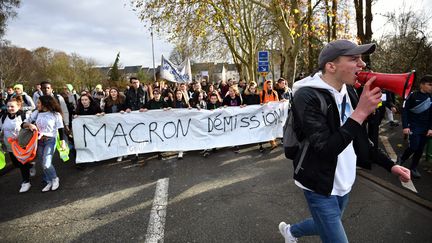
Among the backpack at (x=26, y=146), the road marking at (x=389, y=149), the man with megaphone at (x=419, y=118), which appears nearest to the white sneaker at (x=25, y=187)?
the backpack at (x=26, y=146)

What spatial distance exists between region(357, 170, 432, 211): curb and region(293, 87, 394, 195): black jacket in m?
2.45

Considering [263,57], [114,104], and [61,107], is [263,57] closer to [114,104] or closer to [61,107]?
[114,104]

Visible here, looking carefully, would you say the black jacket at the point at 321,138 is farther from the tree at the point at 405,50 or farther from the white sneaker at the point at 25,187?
the tree at the point at 405,50

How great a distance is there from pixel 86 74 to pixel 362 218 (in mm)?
49828

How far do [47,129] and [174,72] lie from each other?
280 inches

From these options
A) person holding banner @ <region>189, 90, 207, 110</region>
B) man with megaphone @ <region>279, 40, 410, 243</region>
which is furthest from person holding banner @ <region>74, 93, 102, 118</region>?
man with megaphone @ <region>279, 40, 410, 243</region>

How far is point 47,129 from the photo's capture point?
4.49 metres

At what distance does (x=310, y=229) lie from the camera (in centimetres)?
220

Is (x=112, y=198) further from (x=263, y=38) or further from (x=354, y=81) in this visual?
(x=263, y=38)

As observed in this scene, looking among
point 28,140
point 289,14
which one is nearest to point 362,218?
point 28,140

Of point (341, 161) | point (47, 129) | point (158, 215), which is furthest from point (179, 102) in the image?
point (341, 161)

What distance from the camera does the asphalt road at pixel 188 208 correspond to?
301 cm

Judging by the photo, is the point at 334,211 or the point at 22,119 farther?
the point at 22,119

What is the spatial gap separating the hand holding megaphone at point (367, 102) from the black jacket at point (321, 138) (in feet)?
0.13
